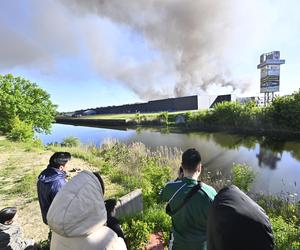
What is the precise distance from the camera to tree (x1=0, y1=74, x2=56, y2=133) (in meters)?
20.2

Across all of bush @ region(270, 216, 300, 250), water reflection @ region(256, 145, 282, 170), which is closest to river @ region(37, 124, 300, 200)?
water reflection @ region(256, 145, 282, 170)

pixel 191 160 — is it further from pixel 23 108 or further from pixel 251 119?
pixel 251 119

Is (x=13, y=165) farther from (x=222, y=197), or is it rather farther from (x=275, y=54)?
(x=275, y=54)

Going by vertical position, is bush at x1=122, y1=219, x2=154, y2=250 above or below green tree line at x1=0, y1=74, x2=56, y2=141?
below

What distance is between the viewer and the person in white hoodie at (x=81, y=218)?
143cm

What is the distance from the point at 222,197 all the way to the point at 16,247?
9.49ft

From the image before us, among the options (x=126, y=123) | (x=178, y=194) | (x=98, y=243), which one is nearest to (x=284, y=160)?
(x=178, y=194)

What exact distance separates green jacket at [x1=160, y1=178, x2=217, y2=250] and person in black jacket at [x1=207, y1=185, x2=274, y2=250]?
2.65 ft

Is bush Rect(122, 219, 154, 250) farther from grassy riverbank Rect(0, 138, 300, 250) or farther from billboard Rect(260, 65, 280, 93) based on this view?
billboard Rect(260, 65, 280, 93)

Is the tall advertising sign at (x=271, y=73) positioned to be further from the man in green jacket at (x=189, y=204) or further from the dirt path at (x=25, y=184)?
the man in green jacket at (x=189, y=204)

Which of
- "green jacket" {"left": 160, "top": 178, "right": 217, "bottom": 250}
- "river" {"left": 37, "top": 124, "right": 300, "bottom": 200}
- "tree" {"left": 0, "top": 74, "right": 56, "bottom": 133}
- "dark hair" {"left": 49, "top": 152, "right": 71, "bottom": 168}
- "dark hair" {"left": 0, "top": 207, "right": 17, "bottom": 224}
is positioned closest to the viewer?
"green jacket" {"left": 160, "top": 178, "right": 217, "bottom": 250}

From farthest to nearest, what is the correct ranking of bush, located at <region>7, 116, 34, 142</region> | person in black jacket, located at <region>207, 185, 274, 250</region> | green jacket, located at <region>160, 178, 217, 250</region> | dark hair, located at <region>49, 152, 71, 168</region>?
bush, located at <region>7, 116, 34, 142</region> < dark hair, located at <region>49, 152, 71, 168</region> < green jacket, located at <region>160, 178, 217, 250</region> < person in black jacket, located at <region>207, 185, 274, 250</region>

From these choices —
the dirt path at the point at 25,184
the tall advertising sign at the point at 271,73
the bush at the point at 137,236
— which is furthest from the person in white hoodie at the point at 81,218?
the tall advertising sign at the point at 271,73

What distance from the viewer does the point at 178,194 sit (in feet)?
7.25
